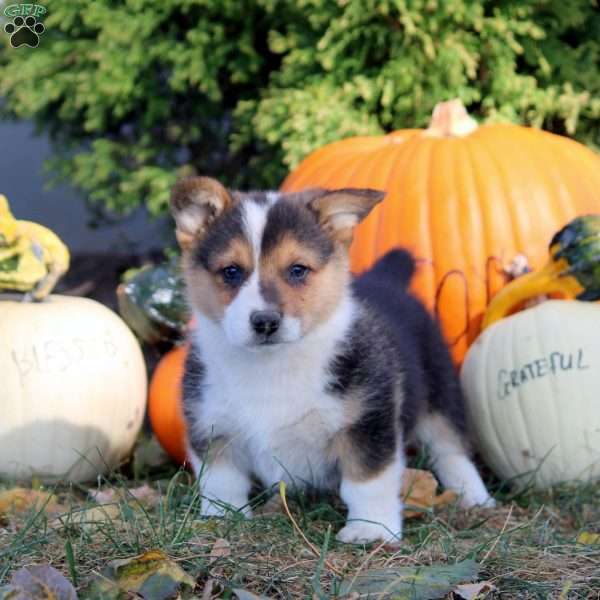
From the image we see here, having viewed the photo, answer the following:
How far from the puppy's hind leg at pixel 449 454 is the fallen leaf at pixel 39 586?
180 cm

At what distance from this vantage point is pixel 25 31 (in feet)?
19.6

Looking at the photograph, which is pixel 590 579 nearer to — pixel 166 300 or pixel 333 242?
pixel 333 242

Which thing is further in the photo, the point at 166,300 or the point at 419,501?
the point at 166,300

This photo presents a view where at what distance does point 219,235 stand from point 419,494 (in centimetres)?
114

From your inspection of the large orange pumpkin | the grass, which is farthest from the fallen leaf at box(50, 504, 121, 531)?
the large orange pumpkin

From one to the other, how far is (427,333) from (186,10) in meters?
3.13

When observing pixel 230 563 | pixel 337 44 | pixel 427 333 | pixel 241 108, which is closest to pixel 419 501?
pixel 427 333

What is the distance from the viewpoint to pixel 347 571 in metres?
2.35

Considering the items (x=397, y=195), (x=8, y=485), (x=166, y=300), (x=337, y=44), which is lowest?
(x=8, y=485)

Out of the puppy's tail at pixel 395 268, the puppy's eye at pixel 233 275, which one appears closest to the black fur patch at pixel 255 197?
the puppy's eye at pixel 233 275

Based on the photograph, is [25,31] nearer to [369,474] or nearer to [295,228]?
[295,228]

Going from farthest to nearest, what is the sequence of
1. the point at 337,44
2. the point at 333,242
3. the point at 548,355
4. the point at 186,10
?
the point at 186,10
the point at 337,44
the point at 548,355
the point at 333,242

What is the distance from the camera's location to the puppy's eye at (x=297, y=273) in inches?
114

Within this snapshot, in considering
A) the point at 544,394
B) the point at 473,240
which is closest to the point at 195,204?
the point at 544,394
